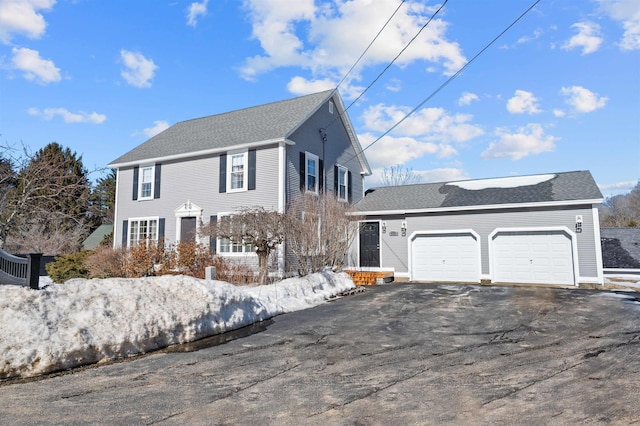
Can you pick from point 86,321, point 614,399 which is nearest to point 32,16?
point 86,321

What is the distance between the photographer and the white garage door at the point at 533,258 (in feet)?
46.6

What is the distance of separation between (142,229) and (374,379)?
1722cm

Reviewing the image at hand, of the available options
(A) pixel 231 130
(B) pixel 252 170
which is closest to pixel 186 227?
(B) pixel 252 170

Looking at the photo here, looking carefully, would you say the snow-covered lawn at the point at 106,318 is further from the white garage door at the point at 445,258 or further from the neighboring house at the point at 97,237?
the neighboring house at the point at 97,237

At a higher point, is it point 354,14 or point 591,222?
point 354,14

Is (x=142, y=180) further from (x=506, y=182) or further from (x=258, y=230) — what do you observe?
(x=506, y=182)

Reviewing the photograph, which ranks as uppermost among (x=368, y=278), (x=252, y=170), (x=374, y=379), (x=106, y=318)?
(x=252, y=170)

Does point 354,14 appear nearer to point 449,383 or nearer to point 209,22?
point 209,22

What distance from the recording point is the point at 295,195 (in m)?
16.5

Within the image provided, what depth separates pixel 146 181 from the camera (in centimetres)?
1956

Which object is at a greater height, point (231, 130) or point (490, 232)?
point (231, 130)

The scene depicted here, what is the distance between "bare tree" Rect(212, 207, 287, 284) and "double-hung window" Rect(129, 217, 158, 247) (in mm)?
7349

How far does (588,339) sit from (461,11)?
7.85 metres

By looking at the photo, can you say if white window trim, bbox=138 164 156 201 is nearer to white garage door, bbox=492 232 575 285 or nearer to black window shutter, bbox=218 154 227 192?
black window shutter, bbox=218 154 227 192
